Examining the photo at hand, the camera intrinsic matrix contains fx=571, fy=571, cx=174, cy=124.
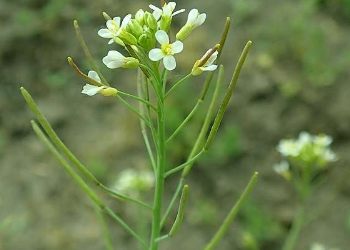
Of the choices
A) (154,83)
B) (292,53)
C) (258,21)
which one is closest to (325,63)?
(292,53)

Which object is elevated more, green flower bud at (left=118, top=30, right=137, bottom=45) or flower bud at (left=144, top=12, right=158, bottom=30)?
flower bud at (left=144, top=12, right=158, bottom=30)

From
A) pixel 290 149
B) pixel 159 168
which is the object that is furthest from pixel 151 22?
pixel 290 149

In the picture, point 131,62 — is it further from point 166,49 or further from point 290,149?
point 290,149

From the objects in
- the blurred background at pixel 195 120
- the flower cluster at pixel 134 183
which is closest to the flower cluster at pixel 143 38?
the flower cluster at pixel 134 183

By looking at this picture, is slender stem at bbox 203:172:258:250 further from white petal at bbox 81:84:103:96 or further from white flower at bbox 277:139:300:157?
white flower at bbox 277:139:300:157

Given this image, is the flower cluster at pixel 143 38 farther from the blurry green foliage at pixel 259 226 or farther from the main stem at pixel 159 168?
the blurry green foliage at pixel 259 226

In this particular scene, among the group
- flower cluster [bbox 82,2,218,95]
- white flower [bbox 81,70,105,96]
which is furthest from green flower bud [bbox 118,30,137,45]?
white flower [bbox 81,70,105,96]

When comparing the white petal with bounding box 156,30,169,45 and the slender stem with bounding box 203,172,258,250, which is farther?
the slender stem with bounding box 203,172,258,250
